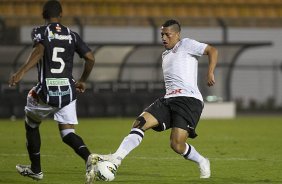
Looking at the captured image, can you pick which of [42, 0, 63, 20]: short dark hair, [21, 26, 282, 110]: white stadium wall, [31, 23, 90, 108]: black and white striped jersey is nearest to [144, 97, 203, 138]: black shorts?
[31, 23, 90, 108]: black and white striped jersey

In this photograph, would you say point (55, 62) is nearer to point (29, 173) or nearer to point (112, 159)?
point (112, 159)

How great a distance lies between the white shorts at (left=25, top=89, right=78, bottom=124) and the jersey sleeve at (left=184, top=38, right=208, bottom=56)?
157 cm

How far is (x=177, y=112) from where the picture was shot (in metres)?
11.3

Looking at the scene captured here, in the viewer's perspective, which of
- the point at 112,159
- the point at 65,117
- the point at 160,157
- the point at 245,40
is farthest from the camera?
the point at 245,40

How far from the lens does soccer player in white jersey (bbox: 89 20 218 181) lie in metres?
11.3

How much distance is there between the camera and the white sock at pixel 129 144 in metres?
10.6

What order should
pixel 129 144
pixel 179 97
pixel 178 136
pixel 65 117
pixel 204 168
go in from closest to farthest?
pixel 129 144 → pixel 65 117 → pixel 178 136 → pixel 179 97 → pixel 204 168

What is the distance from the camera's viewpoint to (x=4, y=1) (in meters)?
36.2

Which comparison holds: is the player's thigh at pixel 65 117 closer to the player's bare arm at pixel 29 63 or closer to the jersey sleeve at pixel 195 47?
the player's bare arm at pixel 29 63

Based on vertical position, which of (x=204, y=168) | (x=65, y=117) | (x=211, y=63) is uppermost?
(x=211, y=63)

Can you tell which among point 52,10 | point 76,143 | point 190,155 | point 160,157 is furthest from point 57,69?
point 160,157

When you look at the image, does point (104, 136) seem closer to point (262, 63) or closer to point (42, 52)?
point (42, 52)

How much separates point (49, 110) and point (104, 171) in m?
1.20

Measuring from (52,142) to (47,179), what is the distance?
6.93m
